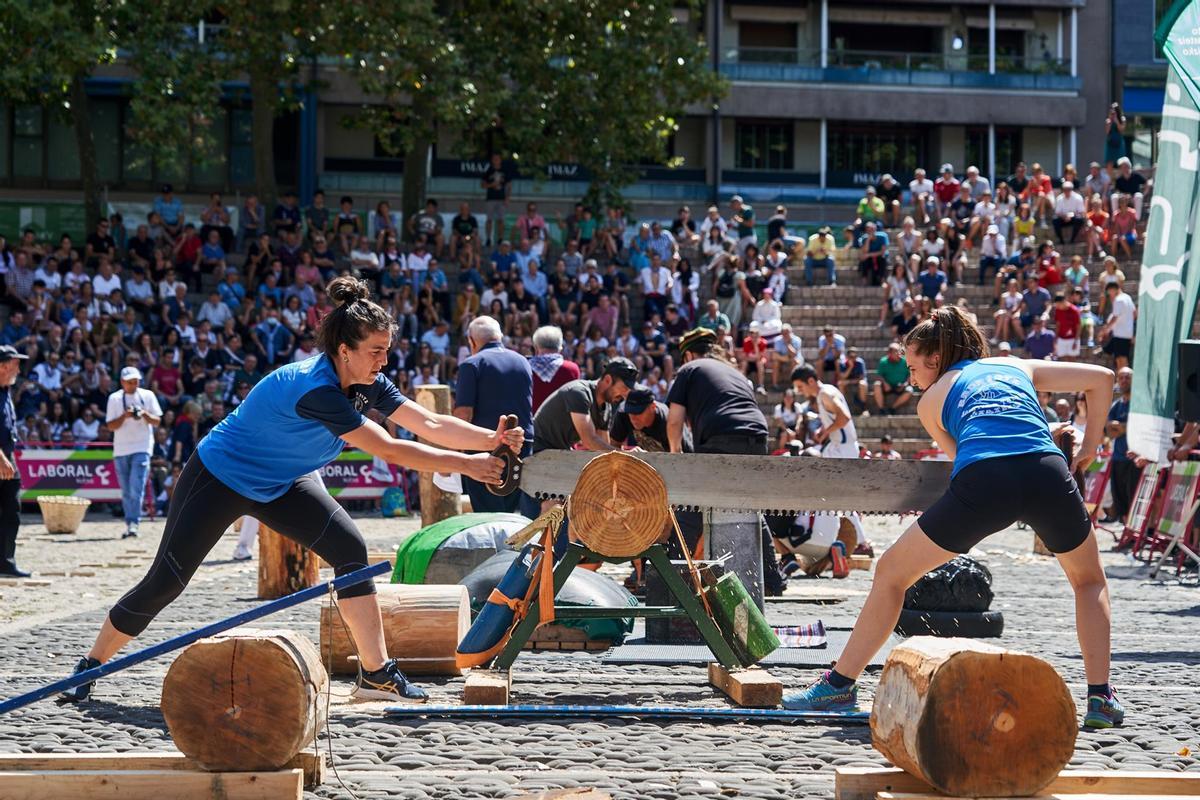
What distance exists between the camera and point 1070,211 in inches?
1205

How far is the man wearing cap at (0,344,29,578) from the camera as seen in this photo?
13695 mm

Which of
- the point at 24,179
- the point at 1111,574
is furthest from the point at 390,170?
the point at 1111,574

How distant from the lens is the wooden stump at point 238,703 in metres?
5.15

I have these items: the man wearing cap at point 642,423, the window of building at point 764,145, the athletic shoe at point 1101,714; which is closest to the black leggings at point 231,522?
the athletic shoe at point 1101,714

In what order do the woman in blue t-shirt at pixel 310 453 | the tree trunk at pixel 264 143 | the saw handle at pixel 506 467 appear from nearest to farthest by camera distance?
the saw handle at pixel 506 467 < the woman in blue t-shirt at pixel 310 453 < the tree trunk at pixel 264 143

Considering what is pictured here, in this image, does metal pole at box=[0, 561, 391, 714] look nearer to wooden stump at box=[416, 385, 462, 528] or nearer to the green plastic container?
the green plastic container

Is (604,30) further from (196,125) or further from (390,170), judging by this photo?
(390,170)

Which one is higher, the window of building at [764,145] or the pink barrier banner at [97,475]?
the window of building at [764,145]

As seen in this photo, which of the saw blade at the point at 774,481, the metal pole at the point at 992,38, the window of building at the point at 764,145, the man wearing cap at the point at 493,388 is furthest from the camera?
the window of building at the point at 764,145

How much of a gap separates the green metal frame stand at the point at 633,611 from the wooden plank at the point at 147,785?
242 cm

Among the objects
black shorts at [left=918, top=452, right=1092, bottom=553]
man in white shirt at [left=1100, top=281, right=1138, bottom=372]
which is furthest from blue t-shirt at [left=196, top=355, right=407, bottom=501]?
man in white shirt at [left=1100, top=281, right=1138, bottom=372]

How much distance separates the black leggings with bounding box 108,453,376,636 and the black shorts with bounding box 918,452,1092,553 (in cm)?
231

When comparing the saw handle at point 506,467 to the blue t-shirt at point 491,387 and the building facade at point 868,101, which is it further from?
the building facade at point 868,101

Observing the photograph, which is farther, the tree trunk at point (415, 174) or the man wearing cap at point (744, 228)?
the tree trunk at point (415, 174)
